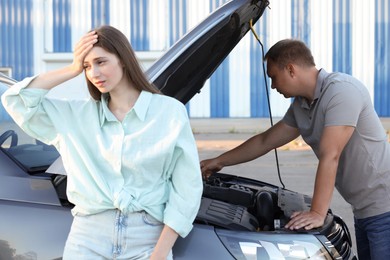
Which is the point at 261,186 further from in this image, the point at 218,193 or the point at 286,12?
the point at 286,12

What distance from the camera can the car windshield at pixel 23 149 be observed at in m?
2.82

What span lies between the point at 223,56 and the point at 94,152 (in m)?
1.63

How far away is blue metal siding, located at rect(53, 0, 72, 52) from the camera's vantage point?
1706cm

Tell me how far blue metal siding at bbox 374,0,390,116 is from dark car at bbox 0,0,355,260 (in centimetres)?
1457

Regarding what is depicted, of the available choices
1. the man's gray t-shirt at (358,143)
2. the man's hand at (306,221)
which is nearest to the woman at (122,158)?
the man's hand at (306,221)

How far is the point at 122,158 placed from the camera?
2123 millimetres

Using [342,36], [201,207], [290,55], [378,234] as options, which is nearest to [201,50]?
[290,55]

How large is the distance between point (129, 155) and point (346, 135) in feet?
4.18

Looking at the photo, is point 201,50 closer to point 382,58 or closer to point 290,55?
point 290,55

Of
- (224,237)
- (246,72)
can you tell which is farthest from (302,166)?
(224,237)

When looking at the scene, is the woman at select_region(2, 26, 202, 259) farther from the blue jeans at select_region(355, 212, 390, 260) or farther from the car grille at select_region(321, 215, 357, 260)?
the blue jeans at select_region(355, 212, 390, 260)

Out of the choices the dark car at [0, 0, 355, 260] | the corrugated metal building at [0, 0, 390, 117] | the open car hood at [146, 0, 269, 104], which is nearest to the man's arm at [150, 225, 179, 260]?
the dark car at [0, 0, 355, 260]

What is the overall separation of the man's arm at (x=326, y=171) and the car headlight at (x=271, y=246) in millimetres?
223

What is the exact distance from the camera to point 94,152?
2.18m
